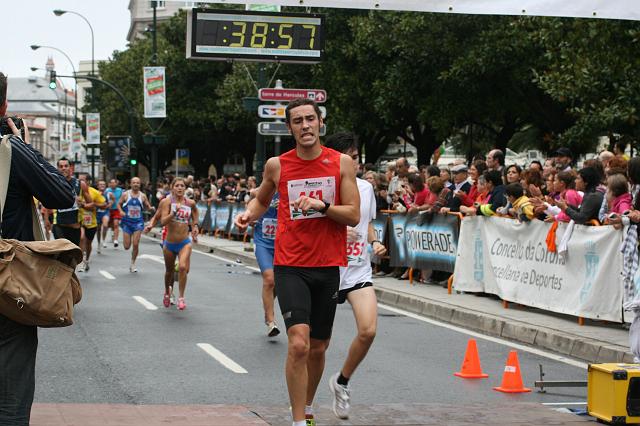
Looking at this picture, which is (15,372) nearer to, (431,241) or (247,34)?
(431,241)

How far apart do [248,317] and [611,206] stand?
455 centimetres

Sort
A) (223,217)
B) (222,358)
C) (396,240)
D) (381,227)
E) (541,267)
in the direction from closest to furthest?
1. (222,358)
2. (541,267)
3. (396,240)
4. (381,227)
5. (223,217)

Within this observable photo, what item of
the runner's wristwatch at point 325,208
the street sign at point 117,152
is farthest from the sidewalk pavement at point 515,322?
the street sign at point 117,152

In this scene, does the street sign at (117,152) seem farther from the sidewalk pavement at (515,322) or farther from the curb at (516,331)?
the curb at (516,331)

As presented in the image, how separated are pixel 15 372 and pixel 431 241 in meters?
12.7

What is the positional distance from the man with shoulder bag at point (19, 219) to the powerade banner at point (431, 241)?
11.8 m

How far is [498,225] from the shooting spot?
14.6m

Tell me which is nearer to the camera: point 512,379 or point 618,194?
point 512,379

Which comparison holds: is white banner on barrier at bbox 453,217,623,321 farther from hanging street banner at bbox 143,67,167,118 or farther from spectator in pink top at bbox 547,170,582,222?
hanging street banner at bbox 143,67,167,118

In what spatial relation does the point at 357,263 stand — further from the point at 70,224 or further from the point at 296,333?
the point at 70,224

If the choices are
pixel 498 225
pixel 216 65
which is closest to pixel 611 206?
pixel 498 225

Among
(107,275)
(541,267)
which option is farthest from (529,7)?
(107,275)

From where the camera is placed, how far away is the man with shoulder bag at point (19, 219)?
4.55 m

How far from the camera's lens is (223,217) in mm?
34812
